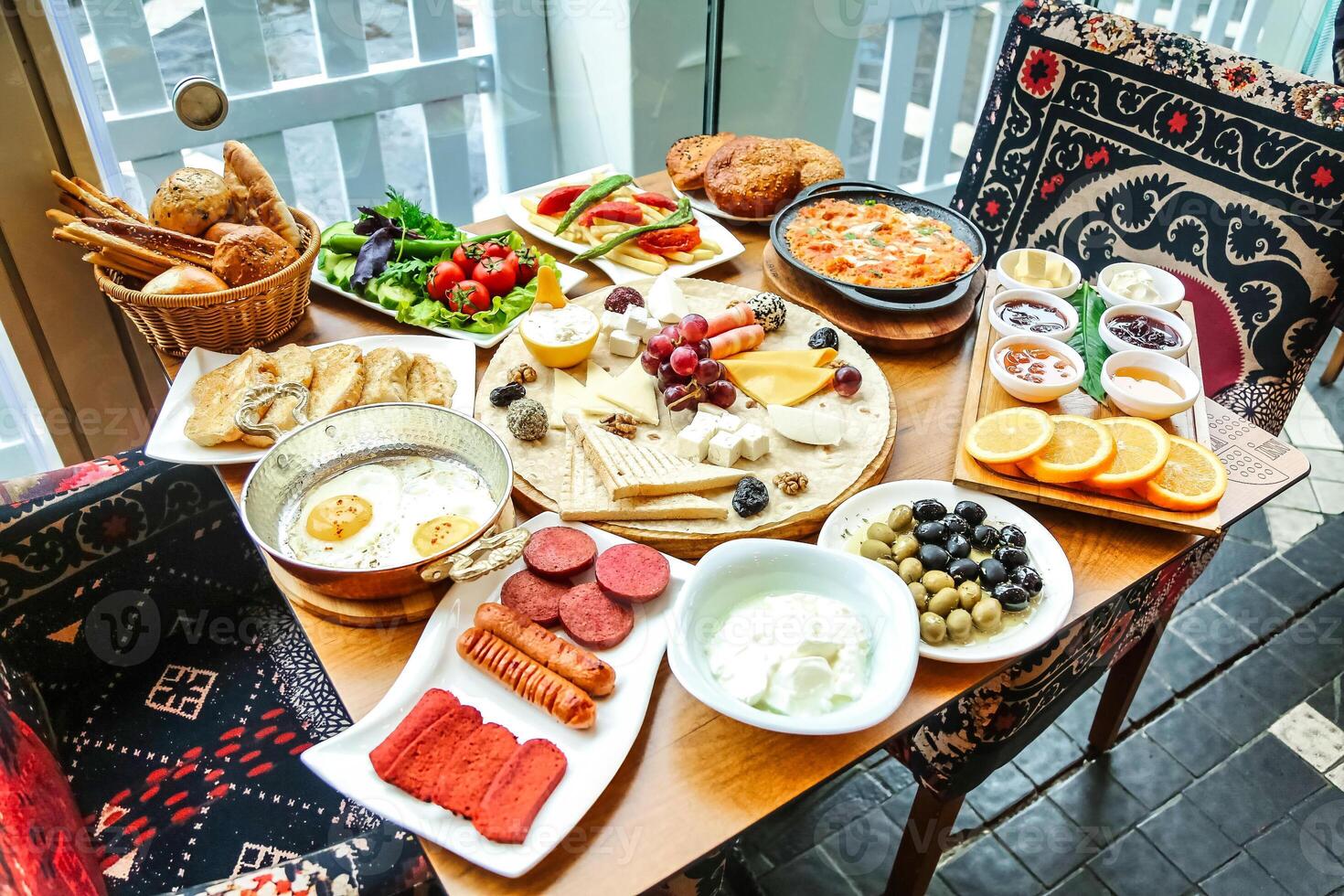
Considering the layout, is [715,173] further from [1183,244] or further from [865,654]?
[865,654]

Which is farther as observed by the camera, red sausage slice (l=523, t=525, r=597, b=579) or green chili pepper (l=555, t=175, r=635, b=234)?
green chili pepper (l=555, t=175, r=635, b=234)

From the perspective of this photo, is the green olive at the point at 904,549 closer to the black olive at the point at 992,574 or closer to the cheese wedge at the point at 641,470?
the black olive at the point at 992,574

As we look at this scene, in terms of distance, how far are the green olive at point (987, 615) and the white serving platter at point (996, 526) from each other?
19mm

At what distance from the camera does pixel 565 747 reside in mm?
1335

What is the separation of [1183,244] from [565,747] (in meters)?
2.12

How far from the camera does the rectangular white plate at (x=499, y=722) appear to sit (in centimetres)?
121

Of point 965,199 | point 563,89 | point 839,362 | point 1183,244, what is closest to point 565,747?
point 839,362

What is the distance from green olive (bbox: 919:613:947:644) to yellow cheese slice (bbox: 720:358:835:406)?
628 millimetres

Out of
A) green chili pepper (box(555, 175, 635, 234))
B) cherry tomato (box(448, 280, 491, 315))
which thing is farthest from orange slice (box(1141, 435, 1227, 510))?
green chili pepper (box(555, 175, 635, 234))

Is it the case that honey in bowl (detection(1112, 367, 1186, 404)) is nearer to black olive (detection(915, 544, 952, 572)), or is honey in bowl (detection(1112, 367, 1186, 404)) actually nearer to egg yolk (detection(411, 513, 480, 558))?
black olive (detection(915, 544, 952, 572))

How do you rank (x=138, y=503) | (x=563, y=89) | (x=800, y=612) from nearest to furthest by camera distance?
1. (x=800, y=612)
2. (x=138, y=503)
3. (x=563, y=89)

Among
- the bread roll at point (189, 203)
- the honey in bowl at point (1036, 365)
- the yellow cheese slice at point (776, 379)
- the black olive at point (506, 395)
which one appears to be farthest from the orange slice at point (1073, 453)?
the bread roll at point (189, 203)

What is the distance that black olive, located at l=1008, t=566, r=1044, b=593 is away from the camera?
5.04 ft

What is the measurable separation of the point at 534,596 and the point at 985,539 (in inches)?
30.7
